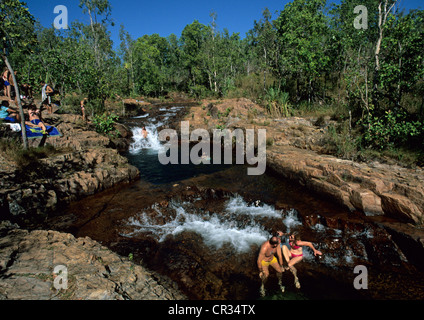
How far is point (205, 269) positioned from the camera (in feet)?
13.8

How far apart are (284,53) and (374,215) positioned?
40.6 feet

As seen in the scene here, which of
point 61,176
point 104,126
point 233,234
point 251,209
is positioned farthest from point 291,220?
point 104,126

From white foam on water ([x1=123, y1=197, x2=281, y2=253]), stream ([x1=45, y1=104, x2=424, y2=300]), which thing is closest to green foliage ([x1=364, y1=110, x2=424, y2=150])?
stream ([x1=45, y1=104, x2=424, y2=300])

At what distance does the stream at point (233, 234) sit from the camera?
3807 millimetres

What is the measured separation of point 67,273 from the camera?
302cm

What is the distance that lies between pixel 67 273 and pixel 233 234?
3528mm

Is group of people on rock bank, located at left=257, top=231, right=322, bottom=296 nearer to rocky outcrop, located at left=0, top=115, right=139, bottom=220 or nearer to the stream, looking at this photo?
the stream

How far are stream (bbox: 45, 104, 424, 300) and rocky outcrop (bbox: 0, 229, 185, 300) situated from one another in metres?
0.71

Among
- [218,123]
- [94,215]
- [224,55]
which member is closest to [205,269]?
[94,215]

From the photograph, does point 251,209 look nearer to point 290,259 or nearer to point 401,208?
point 290,259

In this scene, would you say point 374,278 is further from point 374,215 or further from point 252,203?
point 252,203

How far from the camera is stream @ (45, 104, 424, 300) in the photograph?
381 cm

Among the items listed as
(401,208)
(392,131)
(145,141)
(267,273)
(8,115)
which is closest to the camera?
(267,273)

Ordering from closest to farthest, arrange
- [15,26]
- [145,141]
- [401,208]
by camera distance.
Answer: [401,208], [15,26], [145,141]
